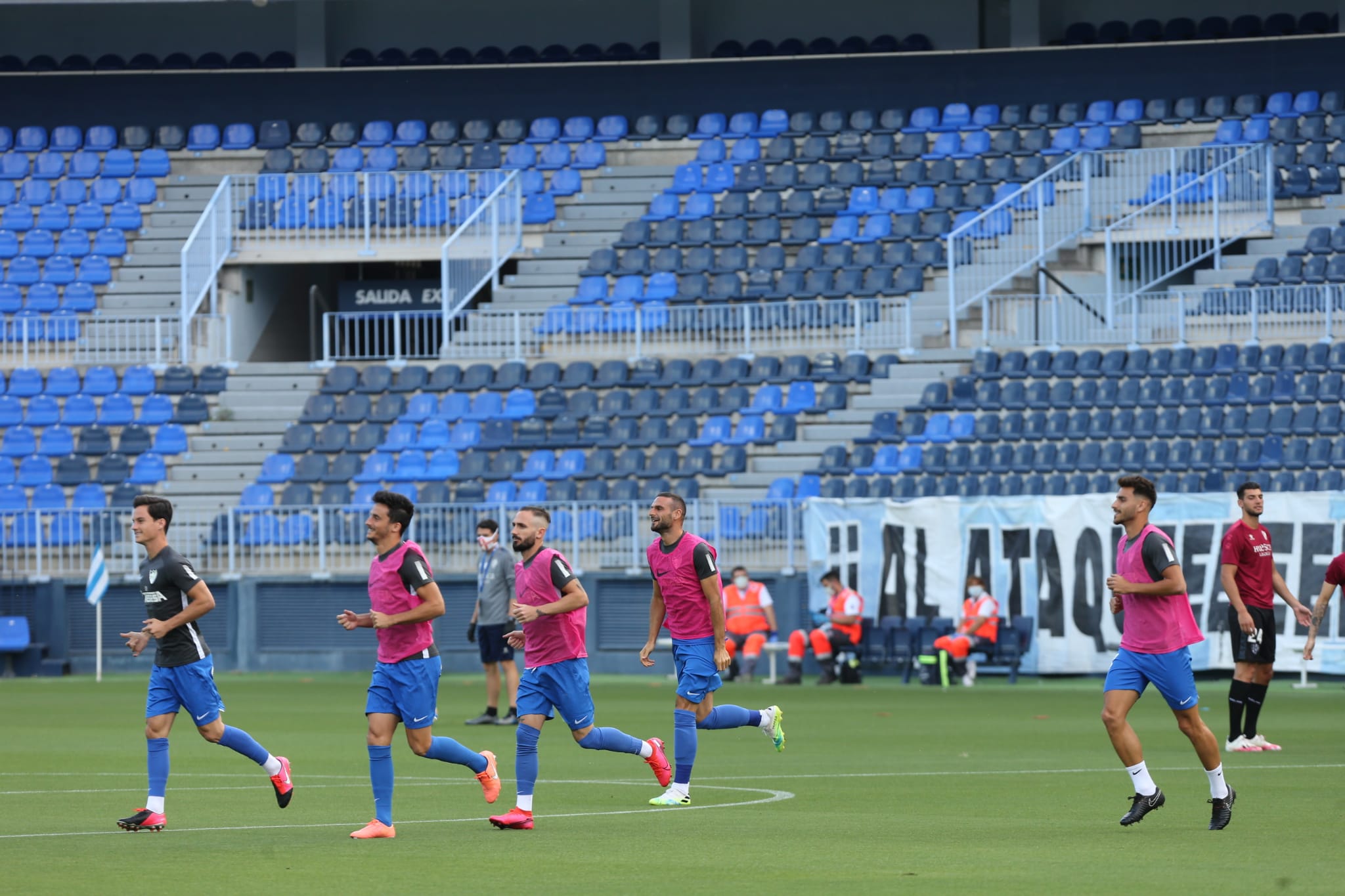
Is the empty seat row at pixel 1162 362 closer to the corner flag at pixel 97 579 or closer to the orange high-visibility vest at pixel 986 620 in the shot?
the orange high-visibility vest at pixel 986 620

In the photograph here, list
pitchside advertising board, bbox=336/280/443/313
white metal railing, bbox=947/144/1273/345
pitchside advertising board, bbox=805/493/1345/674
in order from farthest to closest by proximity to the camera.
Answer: pitchside advertising board, bbox=336/280/443/313, white metal railing, bbox=947/144/1273/345, pitchside advertising board, bbox=805/493/1345/674

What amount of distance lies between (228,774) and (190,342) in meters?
21.3

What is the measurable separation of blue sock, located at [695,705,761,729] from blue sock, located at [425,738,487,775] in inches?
71.4

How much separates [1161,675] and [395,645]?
435 cm

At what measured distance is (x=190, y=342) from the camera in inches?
1422

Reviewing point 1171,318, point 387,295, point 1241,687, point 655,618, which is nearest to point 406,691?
point 655,618

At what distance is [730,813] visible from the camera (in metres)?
12.4

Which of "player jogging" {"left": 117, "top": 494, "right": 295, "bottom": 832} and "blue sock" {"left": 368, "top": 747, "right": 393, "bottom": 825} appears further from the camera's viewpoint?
"player jogging" {"left": 117, "top": 494, "right": 295, "bottom": 832}

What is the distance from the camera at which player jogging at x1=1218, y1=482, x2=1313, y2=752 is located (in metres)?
15.9

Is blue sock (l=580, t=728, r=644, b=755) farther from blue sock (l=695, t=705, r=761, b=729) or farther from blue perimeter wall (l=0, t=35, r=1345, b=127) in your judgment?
blue perimeter wall (l=0, t=35, r=1345, b=127)

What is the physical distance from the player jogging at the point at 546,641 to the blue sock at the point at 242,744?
5.12 ft

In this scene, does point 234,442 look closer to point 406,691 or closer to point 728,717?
point 728,717

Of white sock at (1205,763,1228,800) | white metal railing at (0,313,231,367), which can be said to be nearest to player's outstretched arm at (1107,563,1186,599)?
white sock at (1205,763,1228,800)

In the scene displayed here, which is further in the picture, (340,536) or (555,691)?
(340,536)
